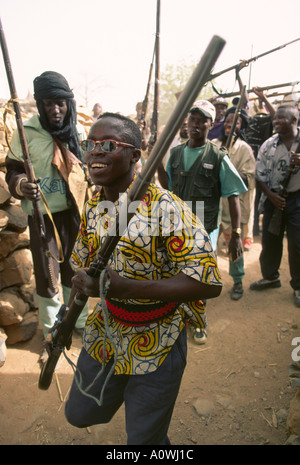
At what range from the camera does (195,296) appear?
4.45 ft

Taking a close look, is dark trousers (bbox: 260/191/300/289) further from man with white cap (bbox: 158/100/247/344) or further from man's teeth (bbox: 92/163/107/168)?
man's teeth (bbox: 92/163/107/168)

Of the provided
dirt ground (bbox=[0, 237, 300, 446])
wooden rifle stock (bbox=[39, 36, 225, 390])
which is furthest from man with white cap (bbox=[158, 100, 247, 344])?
wooden rifle stock (bbox=[39, 36, 225, 390])

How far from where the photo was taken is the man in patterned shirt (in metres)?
1.34

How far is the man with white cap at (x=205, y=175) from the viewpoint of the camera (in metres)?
3.17

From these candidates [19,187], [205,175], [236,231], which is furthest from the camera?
[236,231]

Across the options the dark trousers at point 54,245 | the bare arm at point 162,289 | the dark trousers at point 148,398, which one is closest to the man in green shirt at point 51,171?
the dark trousers at point 54,245

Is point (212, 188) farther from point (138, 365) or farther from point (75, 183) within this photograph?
point (138, 365)

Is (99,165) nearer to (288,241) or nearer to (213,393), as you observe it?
(213,393)

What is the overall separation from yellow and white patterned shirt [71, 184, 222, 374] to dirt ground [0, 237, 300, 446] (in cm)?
126

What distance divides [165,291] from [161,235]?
26 cm

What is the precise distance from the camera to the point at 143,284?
132cm

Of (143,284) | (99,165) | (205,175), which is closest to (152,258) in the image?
(143,284)

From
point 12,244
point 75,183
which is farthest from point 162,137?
point 12,244

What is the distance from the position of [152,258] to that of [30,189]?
162 cm
